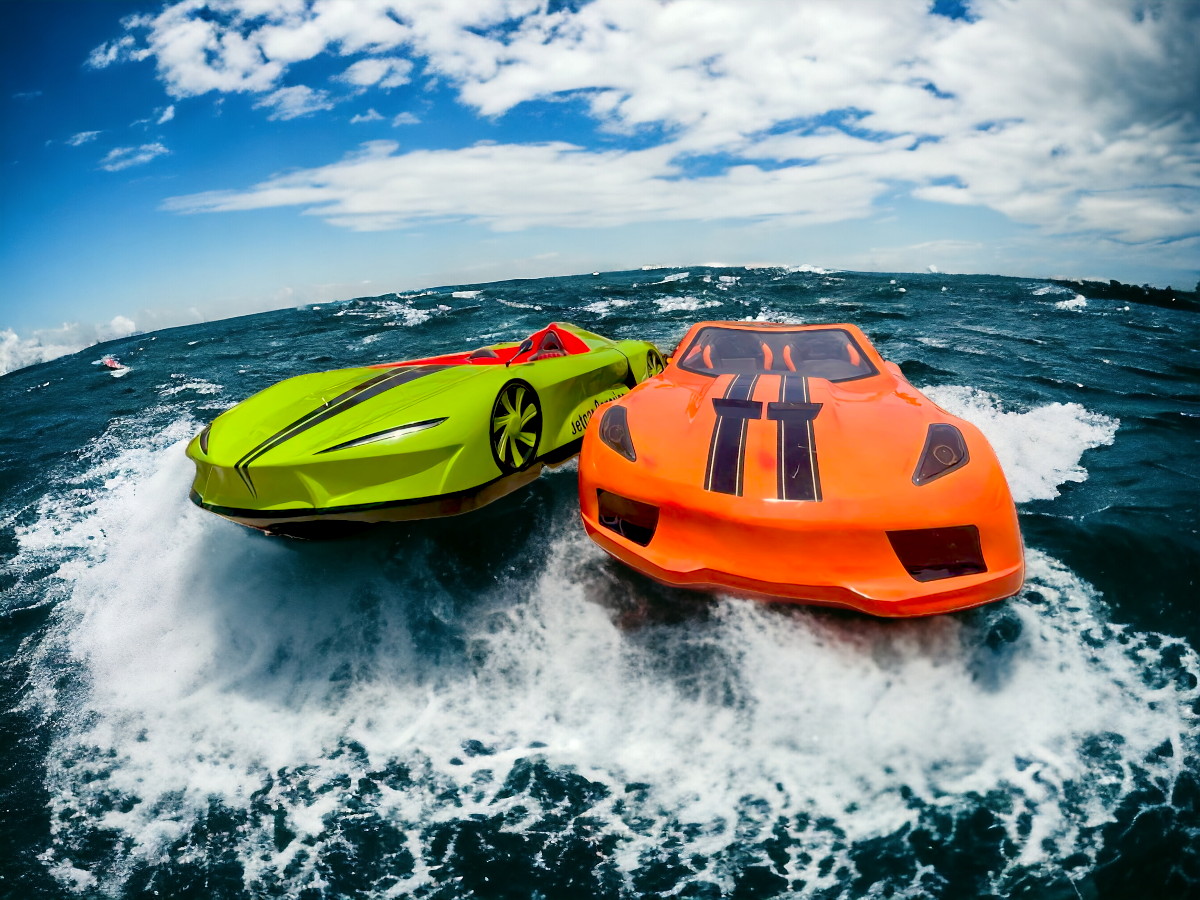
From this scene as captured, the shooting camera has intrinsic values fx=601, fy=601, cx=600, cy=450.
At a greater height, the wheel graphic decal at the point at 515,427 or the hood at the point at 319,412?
the hood at the point at 319,412

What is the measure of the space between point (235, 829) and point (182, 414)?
7.01 metres

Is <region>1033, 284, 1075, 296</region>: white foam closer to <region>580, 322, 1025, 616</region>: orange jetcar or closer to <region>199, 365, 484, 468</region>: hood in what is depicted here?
<region>580, 322, 1025, 616</region>: orange jetcar

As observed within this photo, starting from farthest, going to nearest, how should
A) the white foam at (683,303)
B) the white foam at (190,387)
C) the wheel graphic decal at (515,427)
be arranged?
the white foam at (683,303)
the white foam at (190,387)
the wheel graphic decal at (515,427)

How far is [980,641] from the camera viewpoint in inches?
116

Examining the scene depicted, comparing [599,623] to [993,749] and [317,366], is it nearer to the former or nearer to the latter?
[993,749]

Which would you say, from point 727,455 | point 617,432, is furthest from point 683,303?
point 727,455

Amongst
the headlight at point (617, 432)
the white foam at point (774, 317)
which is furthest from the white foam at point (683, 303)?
the headlight at point (617, 432)

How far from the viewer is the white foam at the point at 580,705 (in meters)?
2.39

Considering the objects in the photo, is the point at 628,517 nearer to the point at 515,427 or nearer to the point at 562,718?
the point at 562,718

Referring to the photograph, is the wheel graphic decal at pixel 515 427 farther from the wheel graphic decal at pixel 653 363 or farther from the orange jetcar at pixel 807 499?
the wheel graphic decal at pixel 653 363

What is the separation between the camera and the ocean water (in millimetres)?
2203

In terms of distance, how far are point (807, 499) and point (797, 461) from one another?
28 centimetres

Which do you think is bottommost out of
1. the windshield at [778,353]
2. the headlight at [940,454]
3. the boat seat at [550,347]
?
the headlight at [940,454]

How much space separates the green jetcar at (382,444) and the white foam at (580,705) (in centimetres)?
73
